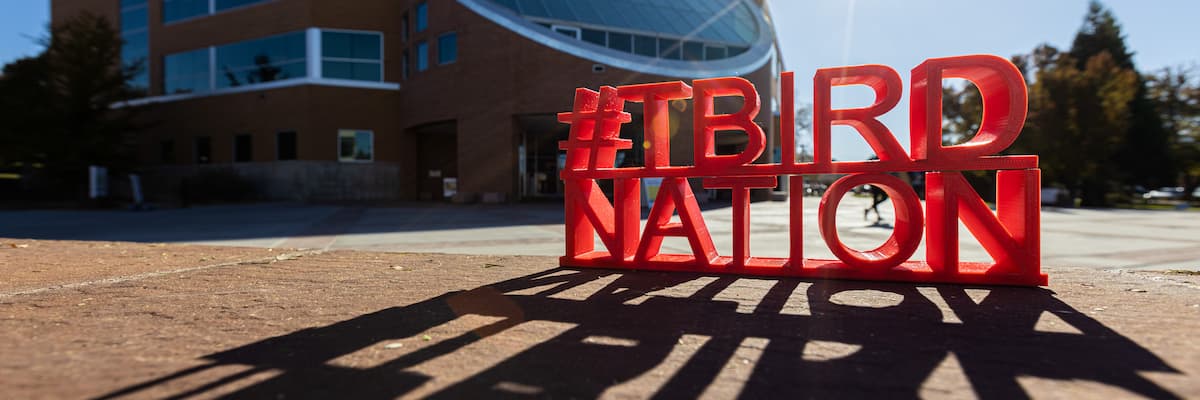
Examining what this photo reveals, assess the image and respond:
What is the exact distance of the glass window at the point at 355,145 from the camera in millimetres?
26062

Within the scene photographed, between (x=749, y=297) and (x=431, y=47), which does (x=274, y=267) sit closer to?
(x=749, y=297)

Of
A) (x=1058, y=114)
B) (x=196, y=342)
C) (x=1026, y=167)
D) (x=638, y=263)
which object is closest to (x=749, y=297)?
(x=638, y=263)

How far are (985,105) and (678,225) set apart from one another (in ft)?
10.3

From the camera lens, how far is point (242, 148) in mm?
26969

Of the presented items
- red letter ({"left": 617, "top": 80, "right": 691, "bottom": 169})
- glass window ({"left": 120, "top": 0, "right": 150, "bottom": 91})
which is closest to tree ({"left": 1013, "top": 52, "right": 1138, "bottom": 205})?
red letter ({"left": 617, "top": 80, "right": 691, "bottom": 169})

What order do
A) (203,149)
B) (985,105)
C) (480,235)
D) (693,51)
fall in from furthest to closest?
(203,149)
(693,51)
(480,235)
(985,105)

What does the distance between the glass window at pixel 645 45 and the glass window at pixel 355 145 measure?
40.6 ft

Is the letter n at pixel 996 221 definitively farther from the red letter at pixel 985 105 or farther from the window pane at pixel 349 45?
the window pane at pixel 349 45

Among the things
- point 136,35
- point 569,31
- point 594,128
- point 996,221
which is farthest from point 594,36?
point 136,35

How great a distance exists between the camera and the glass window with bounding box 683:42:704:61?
1029 inches

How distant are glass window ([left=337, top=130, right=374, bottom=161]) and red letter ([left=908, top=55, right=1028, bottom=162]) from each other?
24.8m

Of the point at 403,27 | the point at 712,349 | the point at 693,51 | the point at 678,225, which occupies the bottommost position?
the point at 712,349

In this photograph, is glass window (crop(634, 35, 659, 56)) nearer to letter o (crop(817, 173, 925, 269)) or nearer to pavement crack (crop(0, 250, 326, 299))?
pavement crack (crop(0, 250, 326, 299))

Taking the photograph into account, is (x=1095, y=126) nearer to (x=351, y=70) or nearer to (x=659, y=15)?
(x=659, y=15)
